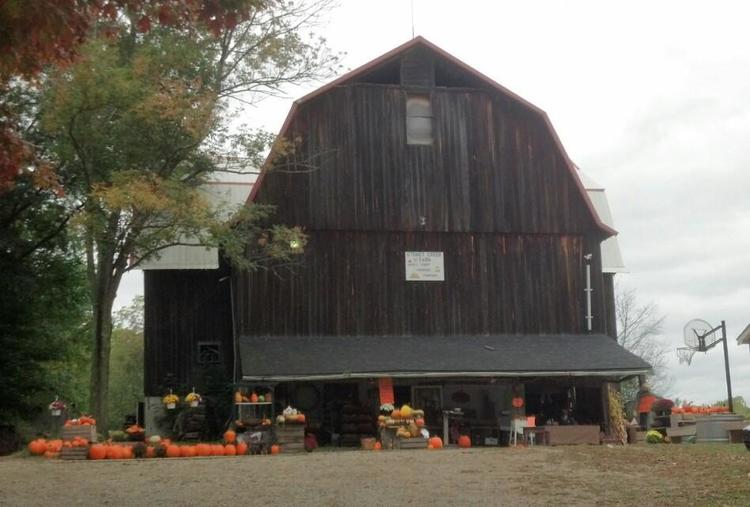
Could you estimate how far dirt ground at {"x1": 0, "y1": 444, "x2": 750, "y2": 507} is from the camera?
1378 cm

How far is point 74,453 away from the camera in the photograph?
22891 mm

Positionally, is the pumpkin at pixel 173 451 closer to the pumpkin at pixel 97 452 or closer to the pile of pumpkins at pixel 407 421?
the pumpkin at pixel 97 452

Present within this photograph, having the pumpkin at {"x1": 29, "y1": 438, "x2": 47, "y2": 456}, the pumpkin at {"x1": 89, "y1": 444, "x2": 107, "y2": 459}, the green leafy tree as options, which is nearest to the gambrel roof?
the green leafy tree

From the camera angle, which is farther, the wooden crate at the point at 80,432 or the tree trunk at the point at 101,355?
the tree trunk at the point at 101,355

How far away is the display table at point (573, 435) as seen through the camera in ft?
87.5

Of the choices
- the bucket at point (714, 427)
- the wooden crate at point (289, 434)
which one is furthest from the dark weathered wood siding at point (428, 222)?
the bucket at point (714, 427)

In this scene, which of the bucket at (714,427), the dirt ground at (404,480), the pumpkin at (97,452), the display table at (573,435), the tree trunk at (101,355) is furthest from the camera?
the tree trunk at (101,355)

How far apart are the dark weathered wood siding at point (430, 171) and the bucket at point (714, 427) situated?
7504mm

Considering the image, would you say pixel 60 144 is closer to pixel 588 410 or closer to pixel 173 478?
pixel 173 478

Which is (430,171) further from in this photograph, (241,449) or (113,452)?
(113,452)

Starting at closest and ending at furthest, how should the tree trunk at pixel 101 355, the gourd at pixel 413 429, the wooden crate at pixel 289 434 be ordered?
1. the gourd at pixel 413 429
2. the wooden crate at pixel 289 434
3. the tree trunk at pixel 101 355

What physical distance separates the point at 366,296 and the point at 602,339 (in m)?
7.09

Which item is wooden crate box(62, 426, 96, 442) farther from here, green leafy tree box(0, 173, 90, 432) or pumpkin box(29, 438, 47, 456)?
green leafy tree box(0, 173, 90, 432)

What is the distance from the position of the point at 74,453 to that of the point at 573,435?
11954 millimetres
